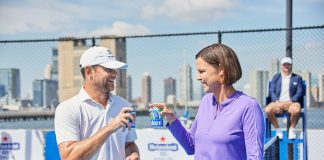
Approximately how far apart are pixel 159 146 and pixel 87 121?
243 inches

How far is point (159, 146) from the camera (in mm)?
9211

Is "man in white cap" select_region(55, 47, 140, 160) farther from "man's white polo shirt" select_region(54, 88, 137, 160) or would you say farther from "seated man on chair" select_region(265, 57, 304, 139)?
"seated man on chair" select_region(265, 57, 304, 139)

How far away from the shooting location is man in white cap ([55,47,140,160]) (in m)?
2.99

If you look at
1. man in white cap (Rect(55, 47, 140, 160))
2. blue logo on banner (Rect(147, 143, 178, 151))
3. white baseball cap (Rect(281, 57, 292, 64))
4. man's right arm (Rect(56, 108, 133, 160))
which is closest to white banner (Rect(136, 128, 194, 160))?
blue logo on banner (Rect(147, 143, 178, 151))

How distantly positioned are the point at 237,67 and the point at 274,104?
19.2ft

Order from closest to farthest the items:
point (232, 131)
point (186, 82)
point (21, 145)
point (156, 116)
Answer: point (232, 131) → point (156, 116) → point (21, 145) → point (186, 82)

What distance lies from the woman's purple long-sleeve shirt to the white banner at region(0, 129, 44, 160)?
7.36 meters

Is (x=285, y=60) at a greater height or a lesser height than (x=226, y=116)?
greater

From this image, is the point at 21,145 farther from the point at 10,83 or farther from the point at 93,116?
the point at 93,116

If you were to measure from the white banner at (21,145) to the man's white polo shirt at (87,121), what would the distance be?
6681mm

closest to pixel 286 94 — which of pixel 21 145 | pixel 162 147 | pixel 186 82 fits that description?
pixel 162 147

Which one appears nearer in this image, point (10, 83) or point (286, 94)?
point (286, 94)

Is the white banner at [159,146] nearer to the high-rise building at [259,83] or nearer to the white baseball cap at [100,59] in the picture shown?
the high-rise building at [259,83]

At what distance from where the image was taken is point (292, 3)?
9062 mm
